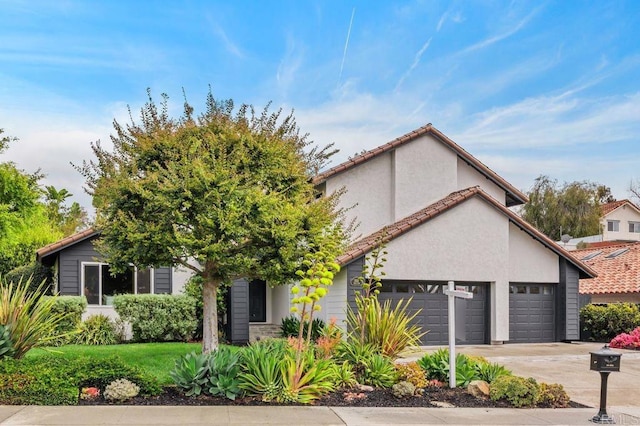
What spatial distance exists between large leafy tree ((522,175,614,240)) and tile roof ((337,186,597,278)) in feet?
108

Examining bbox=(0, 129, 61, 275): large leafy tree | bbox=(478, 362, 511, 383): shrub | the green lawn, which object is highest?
bbox=(0, 129, 61, 275): large leafy tree

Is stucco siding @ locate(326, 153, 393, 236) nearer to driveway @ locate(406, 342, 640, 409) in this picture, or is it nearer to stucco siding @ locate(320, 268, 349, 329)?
stucco siding @ locate(320, 268, 349, 329)

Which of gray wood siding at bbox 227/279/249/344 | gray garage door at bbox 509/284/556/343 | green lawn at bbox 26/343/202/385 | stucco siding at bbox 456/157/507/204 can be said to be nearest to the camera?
green lawn at bbox 26/343/202/385

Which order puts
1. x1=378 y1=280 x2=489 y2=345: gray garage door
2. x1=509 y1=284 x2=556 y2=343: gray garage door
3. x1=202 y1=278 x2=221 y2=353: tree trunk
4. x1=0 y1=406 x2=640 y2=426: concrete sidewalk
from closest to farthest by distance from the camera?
x1=0 y1=406 x2=640 y2=426: concrete sidewalk → x1=202 y1=278 x2=221 y2=353: tree trunk → x1=378 y1=280 x2=489 y2=345: gray garage door → x1=509 y1=284 x2=556 y2=343: gray garage door

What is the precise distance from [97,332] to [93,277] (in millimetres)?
2373

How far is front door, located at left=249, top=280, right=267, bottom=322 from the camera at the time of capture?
23828 millimetres

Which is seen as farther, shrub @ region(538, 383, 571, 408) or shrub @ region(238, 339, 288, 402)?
shrub @ region(538, 383, 571, 408)

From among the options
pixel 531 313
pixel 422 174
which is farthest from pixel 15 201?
pixel 531 313

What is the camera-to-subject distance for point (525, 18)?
16.9 m

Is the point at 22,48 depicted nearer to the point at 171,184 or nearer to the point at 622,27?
the point at 171,184

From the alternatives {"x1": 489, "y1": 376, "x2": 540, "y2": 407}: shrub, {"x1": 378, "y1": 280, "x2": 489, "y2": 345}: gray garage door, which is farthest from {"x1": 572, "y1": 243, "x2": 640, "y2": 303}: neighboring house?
{"x1": 489, "y1": 376, "x2": 540, "y2": 407}: shrub

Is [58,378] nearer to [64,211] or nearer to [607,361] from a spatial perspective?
[607,361]

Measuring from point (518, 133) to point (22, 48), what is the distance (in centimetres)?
1597

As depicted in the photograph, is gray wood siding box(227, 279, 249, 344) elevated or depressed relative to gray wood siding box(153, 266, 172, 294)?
depressed
